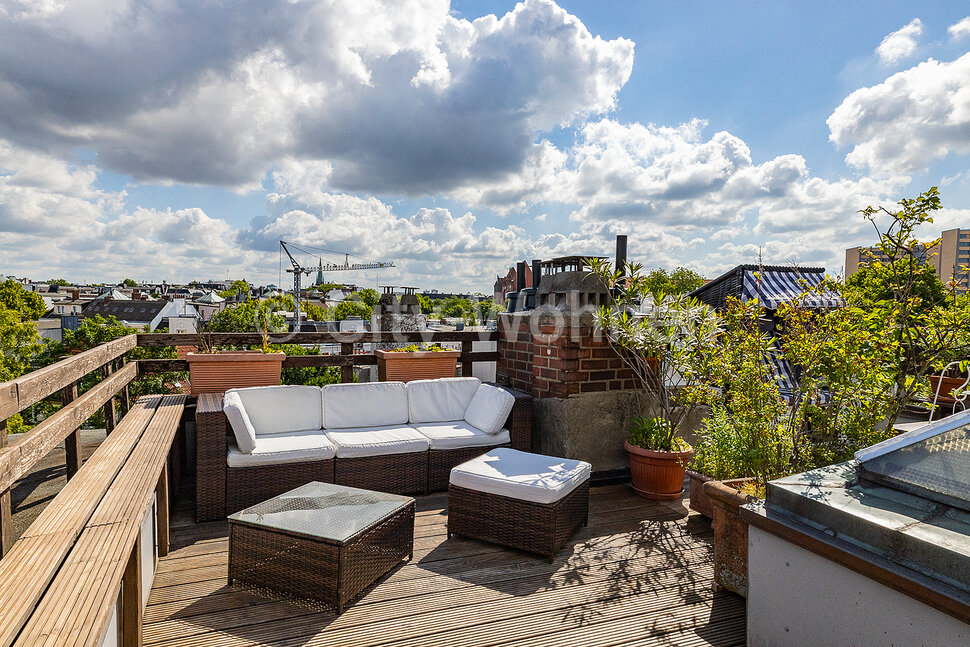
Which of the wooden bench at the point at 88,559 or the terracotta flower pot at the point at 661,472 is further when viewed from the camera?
the terracotta flower pot at the point at 661,472

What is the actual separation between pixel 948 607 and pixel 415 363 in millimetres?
3791

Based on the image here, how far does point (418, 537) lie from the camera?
298 centimetres

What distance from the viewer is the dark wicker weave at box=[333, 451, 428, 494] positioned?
3.40m

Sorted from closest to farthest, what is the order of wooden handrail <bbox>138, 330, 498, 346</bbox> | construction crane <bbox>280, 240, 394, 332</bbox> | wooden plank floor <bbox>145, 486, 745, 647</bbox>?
→ wooden plank floor <bbox>145, 486, 745, 647</bbox> → wooden handrail <bbox>138, 330, 498, 346</bbox> → construction crane <bbox>280, 240, 394, 332</bbox>

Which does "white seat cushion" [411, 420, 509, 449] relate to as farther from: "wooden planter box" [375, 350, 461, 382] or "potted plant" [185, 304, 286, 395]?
"potted plant" [185, 304, 286, 395]

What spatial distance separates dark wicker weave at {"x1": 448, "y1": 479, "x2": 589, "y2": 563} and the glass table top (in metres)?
0.40

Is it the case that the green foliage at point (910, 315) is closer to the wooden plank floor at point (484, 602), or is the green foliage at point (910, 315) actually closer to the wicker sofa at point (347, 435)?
the wooden plank floor at point (484, 602)

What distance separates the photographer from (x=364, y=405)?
3953 mm

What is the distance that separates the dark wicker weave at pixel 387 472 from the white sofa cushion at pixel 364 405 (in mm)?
497

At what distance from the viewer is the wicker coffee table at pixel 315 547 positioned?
2.19 metres

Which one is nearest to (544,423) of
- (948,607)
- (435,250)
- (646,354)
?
(646,354)

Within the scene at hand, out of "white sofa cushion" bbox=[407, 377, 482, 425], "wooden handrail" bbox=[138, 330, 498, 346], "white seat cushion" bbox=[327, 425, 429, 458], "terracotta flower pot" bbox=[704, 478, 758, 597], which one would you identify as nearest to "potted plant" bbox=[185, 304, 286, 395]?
"wooden handrail" bbox=[138, 330, 498, 346]

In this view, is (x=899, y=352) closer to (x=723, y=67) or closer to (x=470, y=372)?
(x=470, y=372)

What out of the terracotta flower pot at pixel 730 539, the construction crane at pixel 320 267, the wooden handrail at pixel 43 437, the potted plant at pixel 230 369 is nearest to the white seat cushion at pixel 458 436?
the potted plant at pixel 230 369
